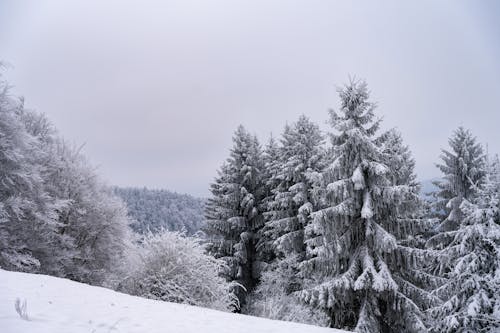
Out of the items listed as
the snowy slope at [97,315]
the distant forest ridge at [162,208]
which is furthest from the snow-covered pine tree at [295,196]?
the distant forest ridge at [162,208]

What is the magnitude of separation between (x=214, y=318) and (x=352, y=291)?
7.08m

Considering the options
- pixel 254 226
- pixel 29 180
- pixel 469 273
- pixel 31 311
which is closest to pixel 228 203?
pixel 254 226

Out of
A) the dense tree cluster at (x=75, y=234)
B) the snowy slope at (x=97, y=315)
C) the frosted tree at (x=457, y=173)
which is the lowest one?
the snowy slope at (x=97, y=315)

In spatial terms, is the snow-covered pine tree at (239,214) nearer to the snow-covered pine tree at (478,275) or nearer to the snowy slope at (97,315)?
the snow-covered pine tree at (478,275)

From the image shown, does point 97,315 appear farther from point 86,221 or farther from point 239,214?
point 239,214

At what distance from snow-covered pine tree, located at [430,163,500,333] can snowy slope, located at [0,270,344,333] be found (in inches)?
183

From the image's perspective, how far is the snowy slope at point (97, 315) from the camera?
16.2 feet

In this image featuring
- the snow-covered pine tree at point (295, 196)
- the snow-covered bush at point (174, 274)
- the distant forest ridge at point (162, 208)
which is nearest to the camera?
the snow-covered bush at point (174, 274)

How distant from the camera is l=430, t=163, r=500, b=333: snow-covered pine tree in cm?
872

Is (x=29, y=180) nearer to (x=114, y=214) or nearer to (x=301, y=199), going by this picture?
(x=114, y=214)

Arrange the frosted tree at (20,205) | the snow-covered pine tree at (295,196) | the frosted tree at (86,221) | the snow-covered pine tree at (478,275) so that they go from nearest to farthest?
the snow-covered pine tree at (478,275), the frosted tree at (20,205), the frosted tree at (86,221), the snow-covered pine tree at (295,196)

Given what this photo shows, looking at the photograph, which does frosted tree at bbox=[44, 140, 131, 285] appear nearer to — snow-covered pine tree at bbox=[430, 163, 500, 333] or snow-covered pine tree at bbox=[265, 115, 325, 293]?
snow-covered pine tree at bbox=[265, 115, 325, 293]

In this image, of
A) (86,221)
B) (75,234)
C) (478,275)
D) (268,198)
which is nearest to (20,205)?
(86,221)

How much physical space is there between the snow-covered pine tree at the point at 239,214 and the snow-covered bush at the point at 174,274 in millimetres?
9862
